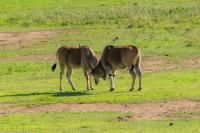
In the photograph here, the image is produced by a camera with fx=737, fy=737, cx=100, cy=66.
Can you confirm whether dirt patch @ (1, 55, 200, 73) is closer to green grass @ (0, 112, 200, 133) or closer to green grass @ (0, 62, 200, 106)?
green grass @ (0, 62, 200, 106)

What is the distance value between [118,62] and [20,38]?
15.1m

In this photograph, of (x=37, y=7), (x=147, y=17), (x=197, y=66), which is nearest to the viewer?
(x=197, y=66)

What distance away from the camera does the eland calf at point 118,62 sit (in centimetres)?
2314

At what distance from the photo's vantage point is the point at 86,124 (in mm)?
17516

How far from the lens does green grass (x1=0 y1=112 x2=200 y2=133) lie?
16734mm

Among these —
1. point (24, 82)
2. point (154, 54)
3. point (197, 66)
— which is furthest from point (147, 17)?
point (24, 82)

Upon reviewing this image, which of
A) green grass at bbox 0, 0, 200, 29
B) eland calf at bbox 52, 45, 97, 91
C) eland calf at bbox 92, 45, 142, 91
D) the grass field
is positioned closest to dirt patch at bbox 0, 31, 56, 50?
the grass field

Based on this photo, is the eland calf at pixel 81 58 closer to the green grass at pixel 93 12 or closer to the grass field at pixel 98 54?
the grass field at pixel 98 54

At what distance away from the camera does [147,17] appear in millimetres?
42062

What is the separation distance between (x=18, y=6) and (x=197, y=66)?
24094mm

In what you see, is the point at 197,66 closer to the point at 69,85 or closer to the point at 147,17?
the point at 69,85

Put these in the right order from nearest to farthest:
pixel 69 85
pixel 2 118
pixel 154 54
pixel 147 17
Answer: pixel 2 118 → pixel 69 85 → pixel 154 54 → pixel 147 17

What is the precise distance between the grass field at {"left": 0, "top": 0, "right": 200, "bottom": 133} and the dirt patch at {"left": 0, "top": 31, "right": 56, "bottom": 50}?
0.05 metres

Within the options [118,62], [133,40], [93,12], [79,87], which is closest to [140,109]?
[118,62]
